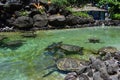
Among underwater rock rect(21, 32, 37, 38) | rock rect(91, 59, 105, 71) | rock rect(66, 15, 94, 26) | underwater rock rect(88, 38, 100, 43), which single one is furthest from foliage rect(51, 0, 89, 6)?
rock rect(91, 59, 105, 71)

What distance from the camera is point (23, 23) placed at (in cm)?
2938

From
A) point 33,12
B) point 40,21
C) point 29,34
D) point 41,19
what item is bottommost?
point 29,34

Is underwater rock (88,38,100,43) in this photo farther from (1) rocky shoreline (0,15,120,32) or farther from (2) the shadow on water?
(1) rocky shoreline (0,15,120,32)

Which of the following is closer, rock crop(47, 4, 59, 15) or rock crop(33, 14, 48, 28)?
rock crop(33, 14, 48, 28)

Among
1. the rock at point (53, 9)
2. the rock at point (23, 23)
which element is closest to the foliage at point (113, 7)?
the rock at point (53, 9)

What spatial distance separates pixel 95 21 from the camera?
32000 millimetres

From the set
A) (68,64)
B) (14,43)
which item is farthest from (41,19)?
(68,64)

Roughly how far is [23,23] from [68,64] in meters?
14.3

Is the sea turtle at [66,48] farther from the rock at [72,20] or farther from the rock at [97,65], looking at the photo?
the rock at [72,20]

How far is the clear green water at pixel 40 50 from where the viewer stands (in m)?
15.8

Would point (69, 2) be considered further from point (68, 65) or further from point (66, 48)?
point (68, 65)

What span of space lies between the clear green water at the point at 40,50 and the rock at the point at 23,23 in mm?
1670

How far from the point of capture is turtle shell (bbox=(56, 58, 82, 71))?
15.9 m

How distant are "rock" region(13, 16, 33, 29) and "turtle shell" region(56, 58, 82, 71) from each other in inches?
524
